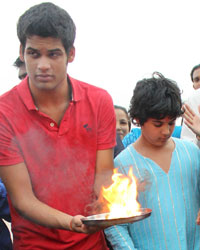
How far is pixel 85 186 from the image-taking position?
227 centimetres

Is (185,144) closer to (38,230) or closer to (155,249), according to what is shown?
(155,249)

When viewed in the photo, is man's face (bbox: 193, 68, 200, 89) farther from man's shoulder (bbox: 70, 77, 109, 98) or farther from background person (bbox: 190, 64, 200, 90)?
man's shoulder (bbox: 70, 77, 109, 98)

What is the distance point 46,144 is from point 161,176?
2.86ft

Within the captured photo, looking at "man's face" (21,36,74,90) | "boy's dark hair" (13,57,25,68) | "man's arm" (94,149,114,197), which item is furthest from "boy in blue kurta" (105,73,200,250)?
"boy's dark hair" (13,57,25,68)

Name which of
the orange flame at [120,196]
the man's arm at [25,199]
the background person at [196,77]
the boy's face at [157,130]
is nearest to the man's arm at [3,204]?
the man's arm at [25,199]

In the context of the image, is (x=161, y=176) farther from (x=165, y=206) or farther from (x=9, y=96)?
(x=9, y=96)

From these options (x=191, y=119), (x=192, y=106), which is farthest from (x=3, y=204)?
(x=192, y=106)

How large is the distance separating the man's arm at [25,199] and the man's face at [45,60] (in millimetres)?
540

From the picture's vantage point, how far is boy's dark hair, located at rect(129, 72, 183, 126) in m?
2.56

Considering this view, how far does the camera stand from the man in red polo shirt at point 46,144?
2137 millimetres

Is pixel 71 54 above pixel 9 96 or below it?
above

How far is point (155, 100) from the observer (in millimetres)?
2639

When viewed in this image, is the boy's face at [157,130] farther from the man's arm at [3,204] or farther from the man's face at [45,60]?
the man's arm at [3,204]

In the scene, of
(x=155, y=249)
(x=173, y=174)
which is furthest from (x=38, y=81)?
(x=155, y=249)
